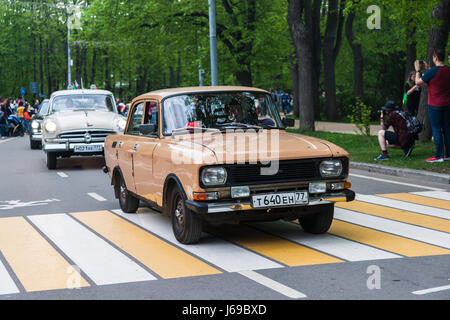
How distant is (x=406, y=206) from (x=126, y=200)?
3799 millimetres

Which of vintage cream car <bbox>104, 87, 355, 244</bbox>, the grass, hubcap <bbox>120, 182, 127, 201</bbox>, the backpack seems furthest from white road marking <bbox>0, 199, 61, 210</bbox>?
the backpack

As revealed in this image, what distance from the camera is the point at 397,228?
8.26m

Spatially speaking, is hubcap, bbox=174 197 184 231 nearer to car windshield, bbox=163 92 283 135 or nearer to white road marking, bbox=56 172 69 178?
car windshield, bbox=163 92 283 135

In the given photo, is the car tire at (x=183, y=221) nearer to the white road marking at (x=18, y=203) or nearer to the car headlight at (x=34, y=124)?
the white road marking at (x=18, y=203)

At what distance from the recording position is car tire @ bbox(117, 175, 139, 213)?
32.0 feet

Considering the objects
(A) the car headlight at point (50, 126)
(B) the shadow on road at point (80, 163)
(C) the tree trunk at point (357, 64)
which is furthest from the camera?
(C) the tree trunk at point (357, 64)

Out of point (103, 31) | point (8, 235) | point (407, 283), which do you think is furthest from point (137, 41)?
point (407, 283)

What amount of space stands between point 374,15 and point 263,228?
25.7 metres

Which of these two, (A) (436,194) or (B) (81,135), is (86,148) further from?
(A) (436,194)

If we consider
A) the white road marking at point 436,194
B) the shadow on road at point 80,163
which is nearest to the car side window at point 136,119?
the white road marking at point 436,194

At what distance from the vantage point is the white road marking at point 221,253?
6504mm

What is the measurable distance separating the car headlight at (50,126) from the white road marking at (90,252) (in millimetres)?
7652

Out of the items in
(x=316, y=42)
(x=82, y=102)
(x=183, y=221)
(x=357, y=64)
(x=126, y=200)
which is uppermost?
(x=316, y=42)

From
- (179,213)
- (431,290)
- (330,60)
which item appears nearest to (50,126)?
(179,213)
